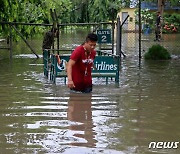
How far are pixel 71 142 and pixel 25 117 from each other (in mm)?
1999

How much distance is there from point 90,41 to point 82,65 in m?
0.76

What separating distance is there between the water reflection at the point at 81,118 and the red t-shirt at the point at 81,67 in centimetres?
33

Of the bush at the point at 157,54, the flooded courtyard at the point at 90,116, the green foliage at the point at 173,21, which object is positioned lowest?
the flooded courtyard at the point at 90,116

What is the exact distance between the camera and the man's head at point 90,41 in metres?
9.72

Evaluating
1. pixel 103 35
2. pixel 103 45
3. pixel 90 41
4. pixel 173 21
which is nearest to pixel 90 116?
pixel 90 41

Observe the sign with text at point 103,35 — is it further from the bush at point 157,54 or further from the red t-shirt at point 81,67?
the red t-shirt at point 81,67

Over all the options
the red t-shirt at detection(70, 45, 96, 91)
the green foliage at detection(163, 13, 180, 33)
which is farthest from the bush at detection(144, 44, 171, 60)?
the green foliage at detection(163, 13, 180, 33)

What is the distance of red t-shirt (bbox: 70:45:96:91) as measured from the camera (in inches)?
401

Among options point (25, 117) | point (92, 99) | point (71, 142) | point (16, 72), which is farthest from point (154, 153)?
point (16, 72)

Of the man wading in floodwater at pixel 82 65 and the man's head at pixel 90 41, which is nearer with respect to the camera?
the man's head at pixel 90 41

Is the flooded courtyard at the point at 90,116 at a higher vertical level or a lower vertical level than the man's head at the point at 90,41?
lower

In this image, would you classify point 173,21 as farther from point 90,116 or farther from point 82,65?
point 90,116

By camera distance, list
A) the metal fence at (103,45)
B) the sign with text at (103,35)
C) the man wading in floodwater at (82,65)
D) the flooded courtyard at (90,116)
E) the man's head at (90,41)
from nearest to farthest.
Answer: the flooded courtyard at (90,116) < the man's head at (90,41) < the man wading in floodwater at (82,65) < the sign with text at (103,35) < the metal fence at (103,45)

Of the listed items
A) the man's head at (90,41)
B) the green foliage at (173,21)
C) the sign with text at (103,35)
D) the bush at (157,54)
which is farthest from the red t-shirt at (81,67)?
the green foliage at (173,21)
